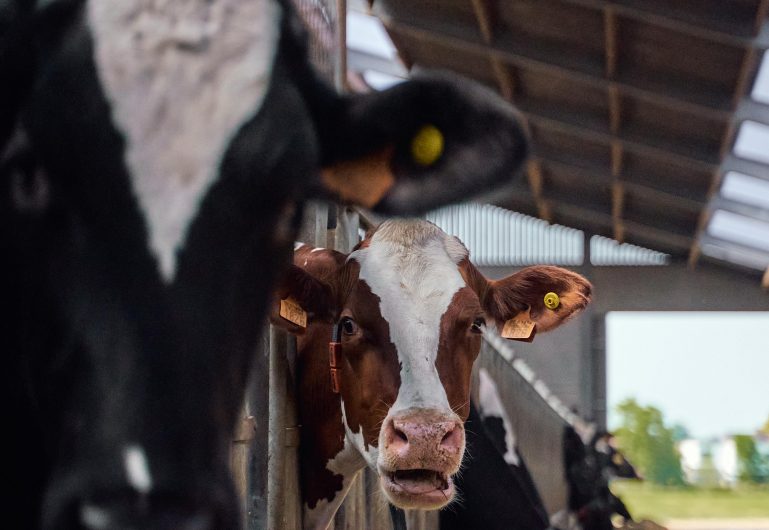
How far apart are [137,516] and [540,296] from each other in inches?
149

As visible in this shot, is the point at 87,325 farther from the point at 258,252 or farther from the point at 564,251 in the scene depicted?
the point at 564,251

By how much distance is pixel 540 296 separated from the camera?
507cm

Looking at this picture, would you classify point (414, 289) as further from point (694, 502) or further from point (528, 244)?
Result: point (694, 502)

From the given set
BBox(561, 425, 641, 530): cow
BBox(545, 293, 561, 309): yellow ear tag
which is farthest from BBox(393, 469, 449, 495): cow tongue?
BBox(561, 425, 641, 530): cow

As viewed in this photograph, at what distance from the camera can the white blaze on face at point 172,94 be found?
1.59m

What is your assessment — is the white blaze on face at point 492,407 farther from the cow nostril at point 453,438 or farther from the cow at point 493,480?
the cow nostril at point 453,438

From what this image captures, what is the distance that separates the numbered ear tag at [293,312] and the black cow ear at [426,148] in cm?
208

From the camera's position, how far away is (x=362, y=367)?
425 cm

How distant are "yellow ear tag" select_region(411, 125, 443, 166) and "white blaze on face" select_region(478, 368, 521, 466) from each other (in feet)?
13.5

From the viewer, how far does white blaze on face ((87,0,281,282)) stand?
1.59 meters

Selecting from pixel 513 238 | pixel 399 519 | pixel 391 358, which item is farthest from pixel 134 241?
pixel 513 238

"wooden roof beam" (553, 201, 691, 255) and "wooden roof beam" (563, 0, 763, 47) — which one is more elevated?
"wooden roof beam" (563, 0, 763, 47)

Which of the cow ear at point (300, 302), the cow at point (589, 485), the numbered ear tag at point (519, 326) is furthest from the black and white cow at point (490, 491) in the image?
the cow at point (589, 485)

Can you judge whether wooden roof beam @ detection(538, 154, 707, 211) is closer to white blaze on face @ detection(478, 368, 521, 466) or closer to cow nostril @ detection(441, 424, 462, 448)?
white blaze on face @ detection(478, 368, 521, 466)
